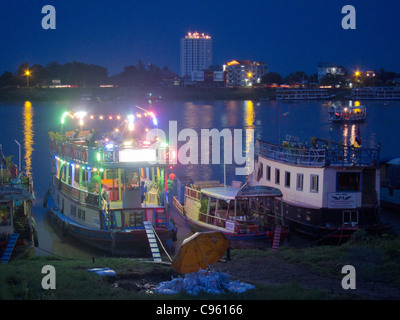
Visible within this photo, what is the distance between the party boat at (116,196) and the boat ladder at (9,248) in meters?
2.94

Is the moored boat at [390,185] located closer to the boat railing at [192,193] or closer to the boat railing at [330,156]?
the boat railing at [330,156]

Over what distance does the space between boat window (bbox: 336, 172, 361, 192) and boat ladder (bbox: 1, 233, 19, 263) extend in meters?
10.8

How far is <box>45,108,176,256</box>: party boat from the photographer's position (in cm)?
1781

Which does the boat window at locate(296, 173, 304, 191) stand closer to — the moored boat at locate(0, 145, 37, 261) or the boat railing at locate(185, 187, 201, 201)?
the boat railing at locate(185, 187, 201, 201)

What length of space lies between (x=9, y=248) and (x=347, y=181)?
1132 cm

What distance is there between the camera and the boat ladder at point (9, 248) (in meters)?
15.1

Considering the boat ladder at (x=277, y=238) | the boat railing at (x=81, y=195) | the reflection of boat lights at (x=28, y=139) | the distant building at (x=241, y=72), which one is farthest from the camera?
the distant building at (x=241, y=72)

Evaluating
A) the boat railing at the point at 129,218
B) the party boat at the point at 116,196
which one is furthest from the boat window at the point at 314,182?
the boat railing at the point at 129,218

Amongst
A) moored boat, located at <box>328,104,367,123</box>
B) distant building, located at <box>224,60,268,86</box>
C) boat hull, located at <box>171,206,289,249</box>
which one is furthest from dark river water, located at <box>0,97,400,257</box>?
distant building, located at <box>224,60,268,86</box>

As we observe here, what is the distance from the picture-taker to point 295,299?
31.5 feet
